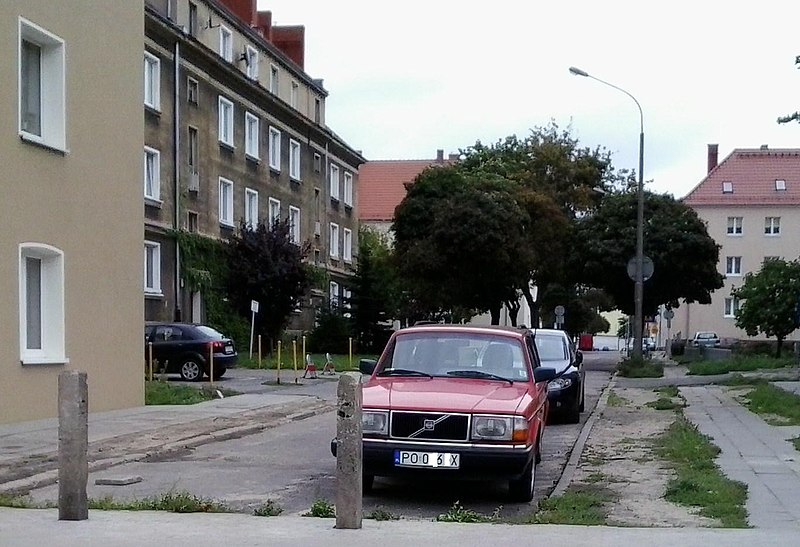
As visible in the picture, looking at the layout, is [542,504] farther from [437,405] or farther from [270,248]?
[270,248]

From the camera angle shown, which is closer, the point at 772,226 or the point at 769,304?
the point at 769,304

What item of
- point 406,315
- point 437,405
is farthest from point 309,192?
point 437,405

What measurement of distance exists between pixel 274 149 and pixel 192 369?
1974 centimetres

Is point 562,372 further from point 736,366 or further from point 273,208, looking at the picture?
point 273,208

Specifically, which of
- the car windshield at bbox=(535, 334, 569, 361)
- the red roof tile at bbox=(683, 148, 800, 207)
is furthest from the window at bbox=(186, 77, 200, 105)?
the red roof tile at bbox=(683, 148, 800, 207)

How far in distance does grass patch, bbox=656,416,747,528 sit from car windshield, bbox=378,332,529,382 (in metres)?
1.87

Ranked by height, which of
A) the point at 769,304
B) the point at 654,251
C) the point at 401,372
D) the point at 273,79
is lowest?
the point at 769,304

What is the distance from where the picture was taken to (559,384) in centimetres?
1634

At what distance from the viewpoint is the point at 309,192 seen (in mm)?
49281

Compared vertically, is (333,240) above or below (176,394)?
above

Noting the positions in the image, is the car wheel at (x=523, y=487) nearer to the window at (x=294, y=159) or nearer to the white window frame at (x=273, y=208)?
the white window frame at (x=273, y=208)

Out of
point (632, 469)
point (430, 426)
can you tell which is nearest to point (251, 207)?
point (632, 469)

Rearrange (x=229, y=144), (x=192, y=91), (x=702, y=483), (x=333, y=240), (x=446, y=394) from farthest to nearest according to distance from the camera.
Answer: (x=333, y=240) → (x=229, y=144) → (x=192, y=91) → (x=702, y=483) → (x=446, y=394)

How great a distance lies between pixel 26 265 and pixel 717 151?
2884 inches
